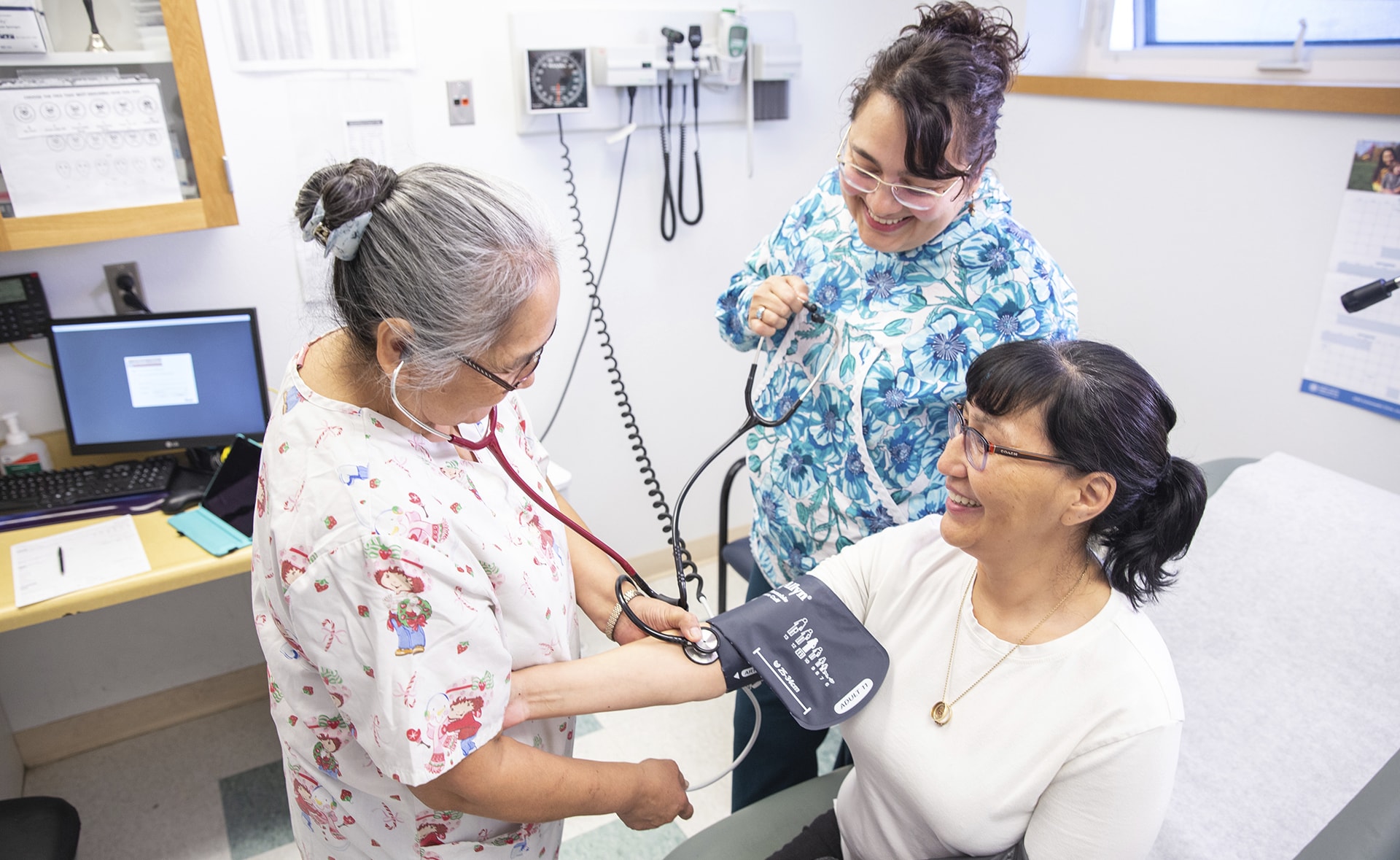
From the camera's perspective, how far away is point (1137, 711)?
39.6 inches

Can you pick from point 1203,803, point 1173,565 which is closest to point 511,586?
point 1203,803

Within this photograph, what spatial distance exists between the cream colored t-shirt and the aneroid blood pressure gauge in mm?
1514

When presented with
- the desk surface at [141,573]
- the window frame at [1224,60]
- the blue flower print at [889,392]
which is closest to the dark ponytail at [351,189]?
the blue flower print at [889,392]

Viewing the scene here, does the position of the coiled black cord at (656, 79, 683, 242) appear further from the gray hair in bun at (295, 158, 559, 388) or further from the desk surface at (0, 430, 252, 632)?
the gray hair in bun at (295, 158, 559, 388)

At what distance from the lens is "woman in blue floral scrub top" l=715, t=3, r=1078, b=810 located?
1.24 metres

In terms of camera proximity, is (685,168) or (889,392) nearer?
(889,392)

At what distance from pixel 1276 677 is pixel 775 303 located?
1017 millimetres

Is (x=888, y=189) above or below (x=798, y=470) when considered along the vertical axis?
above

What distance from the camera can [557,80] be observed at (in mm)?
2271

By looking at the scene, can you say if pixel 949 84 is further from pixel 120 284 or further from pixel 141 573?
pixel 120 284

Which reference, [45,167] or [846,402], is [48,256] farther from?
[846,402]

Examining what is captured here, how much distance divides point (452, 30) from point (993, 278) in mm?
1517

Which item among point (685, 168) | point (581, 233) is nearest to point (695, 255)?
point (685, 168)

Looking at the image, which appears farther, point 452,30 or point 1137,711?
point 452,30
